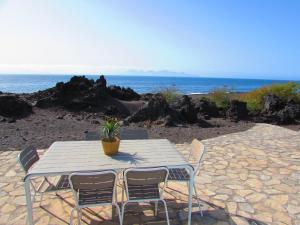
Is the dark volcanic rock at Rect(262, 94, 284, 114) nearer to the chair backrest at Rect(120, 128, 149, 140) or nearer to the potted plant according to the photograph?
the chair backrest at Rect(120, 128, 149, 140)

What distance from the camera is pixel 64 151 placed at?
334 cm

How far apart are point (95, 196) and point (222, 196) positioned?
2029 mm

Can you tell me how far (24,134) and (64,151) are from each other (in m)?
5.12

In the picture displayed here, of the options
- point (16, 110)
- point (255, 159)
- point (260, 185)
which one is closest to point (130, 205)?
point (260, 185)

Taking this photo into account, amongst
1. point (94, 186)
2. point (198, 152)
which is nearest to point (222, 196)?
point (198, 152)

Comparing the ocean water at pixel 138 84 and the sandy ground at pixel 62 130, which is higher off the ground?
the sandy ground at pixel 62 130

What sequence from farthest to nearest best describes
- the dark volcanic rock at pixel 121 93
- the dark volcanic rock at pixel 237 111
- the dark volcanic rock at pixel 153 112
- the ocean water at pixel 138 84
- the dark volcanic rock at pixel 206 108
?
the ocean water at pixel 138 84 → the dark volcanic rock at pixel 121 93 → the dark volcanic rock at pixel 206 108 → the dark volcanic rock at pixel 237 111 → the dark volcanic rock at pixel 153 112

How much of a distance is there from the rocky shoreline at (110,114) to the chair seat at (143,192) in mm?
4228

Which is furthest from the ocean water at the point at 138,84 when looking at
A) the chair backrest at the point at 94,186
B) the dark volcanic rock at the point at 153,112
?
the chair backrest at the point at 94,186

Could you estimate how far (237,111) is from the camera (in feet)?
38.8

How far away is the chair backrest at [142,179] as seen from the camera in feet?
8.82

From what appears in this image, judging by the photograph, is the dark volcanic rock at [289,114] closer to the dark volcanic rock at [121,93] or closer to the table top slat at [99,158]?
the dark volcanic rock at [121,93]

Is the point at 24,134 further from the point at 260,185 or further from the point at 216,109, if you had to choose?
the point at 216,109

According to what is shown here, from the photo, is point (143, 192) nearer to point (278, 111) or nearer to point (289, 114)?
point (289, 114)
